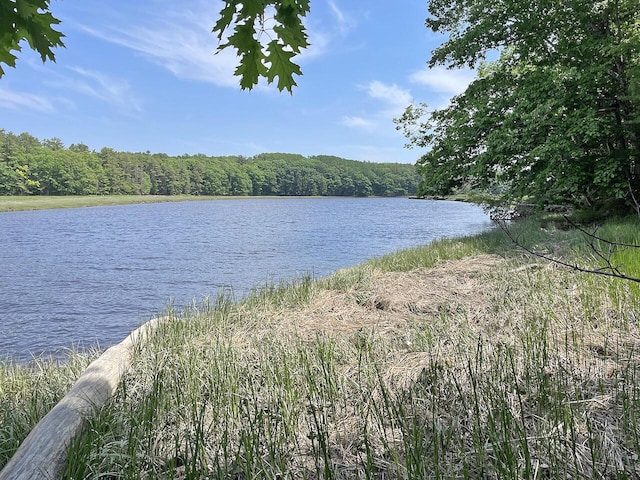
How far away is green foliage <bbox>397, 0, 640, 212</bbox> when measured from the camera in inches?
439

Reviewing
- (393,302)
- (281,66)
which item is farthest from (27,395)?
(393,302)

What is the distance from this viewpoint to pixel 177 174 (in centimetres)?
10075

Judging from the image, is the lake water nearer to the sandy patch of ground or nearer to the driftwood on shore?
the sandy patch of ground

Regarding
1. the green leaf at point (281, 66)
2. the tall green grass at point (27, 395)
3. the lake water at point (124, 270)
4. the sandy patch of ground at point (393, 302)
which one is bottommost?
the lake water at point (124, 270)

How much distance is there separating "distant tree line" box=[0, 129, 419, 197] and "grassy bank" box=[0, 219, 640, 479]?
3157 inches

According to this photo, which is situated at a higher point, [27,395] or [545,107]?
[545,107]

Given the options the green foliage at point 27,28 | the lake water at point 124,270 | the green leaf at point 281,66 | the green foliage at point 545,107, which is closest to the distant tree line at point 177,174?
the lake water at point 124,270

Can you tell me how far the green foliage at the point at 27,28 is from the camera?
5.70 feet

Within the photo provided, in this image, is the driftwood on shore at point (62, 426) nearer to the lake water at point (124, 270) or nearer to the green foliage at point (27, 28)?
the green foliage at point (27, 28)

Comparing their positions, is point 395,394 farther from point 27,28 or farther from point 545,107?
point 545,107

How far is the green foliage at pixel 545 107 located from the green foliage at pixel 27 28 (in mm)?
11547

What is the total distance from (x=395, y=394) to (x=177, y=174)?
105 meters

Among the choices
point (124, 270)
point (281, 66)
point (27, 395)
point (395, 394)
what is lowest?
point (124, 270)

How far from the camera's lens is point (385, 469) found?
7.14 feet
